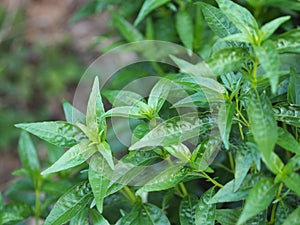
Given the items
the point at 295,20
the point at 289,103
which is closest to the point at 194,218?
the point at 289,103

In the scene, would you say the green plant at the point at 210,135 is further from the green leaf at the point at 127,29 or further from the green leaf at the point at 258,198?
the green leaf at the point at 127,29

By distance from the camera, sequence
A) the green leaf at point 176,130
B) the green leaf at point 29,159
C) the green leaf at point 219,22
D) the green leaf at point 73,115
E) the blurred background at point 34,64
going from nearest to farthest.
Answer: the green leaf at point 176,130 < the green leaf at point 219,22 < the green leaf at point 73,115 < the green leaf at point 29,159 < the blurred background at point 34,64

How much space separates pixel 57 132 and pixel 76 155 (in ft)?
0.26

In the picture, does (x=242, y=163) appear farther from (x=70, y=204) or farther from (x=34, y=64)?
(x=34, y=64)

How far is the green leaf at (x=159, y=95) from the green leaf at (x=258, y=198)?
9.8 inches

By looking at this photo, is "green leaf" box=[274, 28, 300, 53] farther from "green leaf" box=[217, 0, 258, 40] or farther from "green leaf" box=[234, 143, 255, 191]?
"green leaf" box=[234, 143, 255, 191]

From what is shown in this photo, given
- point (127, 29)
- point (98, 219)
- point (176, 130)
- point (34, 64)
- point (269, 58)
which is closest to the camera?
point (269, 58)

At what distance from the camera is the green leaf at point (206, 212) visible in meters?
0.97

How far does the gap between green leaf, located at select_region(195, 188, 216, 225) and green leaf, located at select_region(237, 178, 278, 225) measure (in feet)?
0.40

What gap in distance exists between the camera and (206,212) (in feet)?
3.22

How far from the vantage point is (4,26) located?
10.1ft

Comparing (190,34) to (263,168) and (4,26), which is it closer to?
(263,168)

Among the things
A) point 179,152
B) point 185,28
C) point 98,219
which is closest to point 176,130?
point 179,152

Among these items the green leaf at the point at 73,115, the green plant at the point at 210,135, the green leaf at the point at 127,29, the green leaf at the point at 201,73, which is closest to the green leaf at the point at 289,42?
the green plant at the point at 210,135
